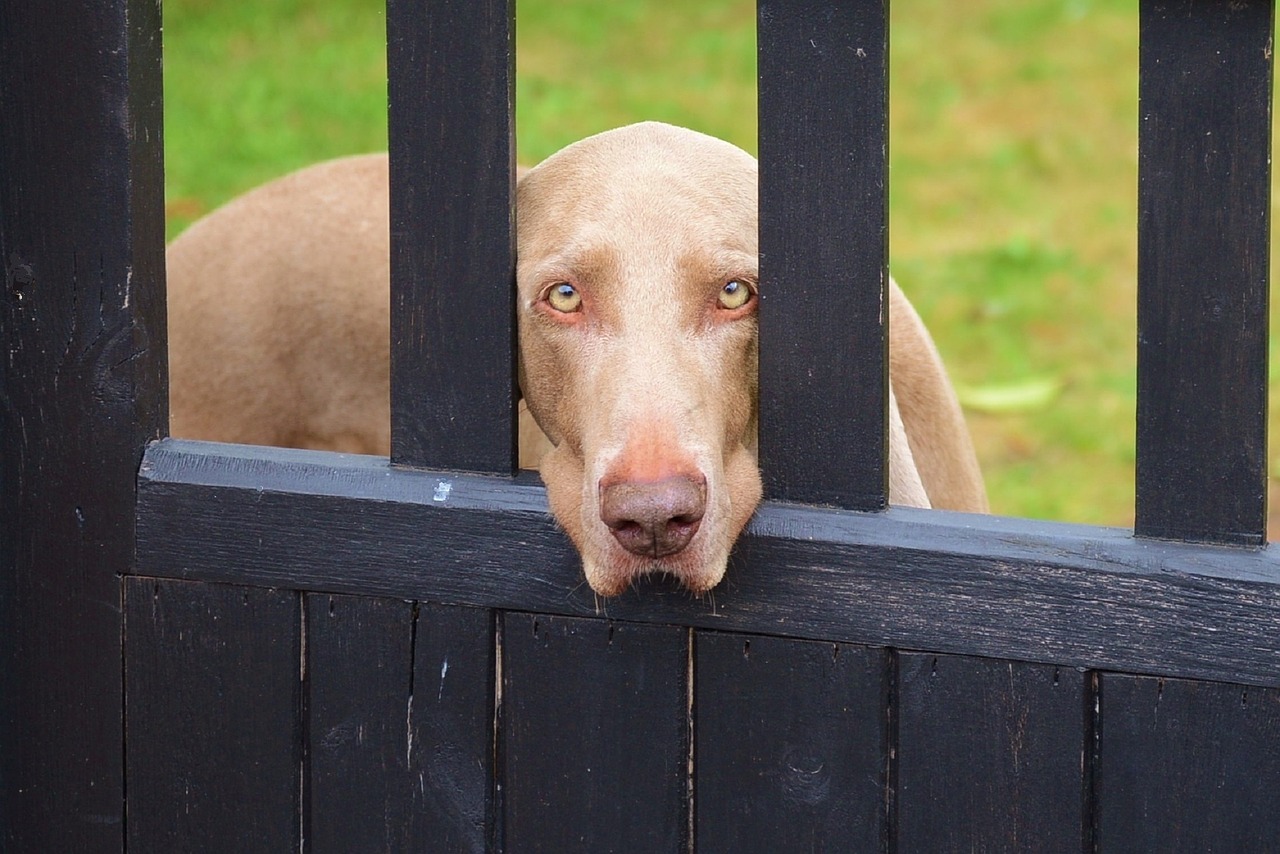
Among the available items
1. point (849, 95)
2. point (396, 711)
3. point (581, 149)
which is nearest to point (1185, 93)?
point (849, 95)

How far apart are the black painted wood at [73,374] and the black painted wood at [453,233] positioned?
1.12 feet

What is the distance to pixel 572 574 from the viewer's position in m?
2.29

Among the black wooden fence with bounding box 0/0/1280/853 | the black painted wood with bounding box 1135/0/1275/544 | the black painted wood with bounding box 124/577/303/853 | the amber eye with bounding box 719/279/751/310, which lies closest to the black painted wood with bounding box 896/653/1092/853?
the black wooden fence with bounding box 0/0/1280/853

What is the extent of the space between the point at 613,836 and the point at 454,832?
0.22 metres

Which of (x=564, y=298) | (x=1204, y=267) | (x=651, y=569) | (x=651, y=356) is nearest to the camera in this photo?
(x=1204, y=267)

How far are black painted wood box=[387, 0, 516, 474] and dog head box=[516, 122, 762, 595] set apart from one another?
108 mm

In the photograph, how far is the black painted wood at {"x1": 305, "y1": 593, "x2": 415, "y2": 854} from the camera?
2383 mm

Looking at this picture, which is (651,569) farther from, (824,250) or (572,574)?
(824,250)

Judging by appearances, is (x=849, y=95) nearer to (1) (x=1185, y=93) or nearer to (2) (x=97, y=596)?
(1) (x=1185, y=93)

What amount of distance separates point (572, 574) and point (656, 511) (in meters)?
0.25

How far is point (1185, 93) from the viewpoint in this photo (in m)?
2.00

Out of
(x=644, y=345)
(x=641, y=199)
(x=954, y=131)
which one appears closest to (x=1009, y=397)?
(x=954, y=131)

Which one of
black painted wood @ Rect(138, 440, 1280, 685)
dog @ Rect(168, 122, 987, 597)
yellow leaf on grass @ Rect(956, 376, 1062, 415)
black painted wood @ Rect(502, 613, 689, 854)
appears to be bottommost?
black painted wood @ Rect(502, 613, 689, 854)

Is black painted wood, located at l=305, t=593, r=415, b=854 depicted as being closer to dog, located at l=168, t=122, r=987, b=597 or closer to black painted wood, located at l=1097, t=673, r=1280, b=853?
dog, located at l=168, t=122, r=987, b=597
